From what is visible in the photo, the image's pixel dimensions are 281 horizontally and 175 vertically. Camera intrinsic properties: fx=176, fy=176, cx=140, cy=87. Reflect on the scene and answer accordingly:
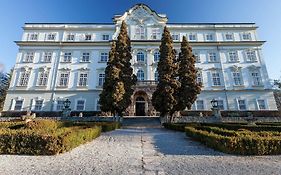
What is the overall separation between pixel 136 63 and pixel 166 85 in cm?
1148

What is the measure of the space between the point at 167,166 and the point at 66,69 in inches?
1164

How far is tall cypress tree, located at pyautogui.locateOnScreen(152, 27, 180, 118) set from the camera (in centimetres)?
2064

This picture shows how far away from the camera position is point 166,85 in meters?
21.1

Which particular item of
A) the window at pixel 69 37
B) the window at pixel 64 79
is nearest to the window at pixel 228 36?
the window at pixel 69 37

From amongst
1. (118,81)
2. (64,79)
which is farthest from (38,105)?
(118,81)

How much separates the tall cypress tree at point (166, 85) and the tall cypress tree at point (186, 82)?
1.02 meters

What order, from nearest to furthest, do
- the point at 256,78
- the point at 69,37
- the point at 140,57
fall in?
the point at 256,78 → the point at 140,57 → the point at 69,37

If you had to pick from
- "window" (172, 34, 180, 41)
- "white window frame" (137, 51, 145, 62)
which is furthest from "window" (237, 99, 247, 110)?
"white window frame" (137, 51, 145, 62)

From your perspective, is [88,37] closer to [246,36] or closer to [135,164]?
[246,36]

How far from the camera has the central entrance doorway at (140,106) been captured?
29777mm

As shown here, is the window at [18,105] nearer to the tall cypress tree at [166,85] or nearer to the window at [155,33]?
the tall cypress tree at [166,85]

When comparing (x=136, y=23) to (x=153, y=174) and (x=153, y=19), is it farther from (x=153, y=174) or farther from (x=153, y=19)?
(x=153, y=174)

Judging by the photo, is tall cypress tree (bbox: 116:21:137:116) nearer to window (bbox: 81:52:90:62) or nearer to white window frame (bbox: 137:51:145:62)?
white window frame (bbox: 137:51:145:62)

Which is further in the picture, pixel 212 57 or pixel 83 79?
pixel 212 57
